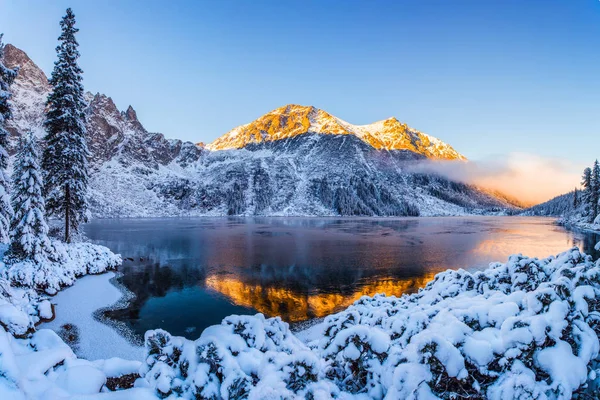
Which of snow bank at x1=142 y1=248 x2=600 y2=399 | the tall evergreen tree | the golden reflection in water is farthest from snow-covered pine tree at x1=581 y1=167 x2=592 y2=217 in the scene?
snow bank at x1=142 y1=248 x2=600 y2=399

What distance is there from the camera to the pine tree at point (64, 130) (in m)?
26.3

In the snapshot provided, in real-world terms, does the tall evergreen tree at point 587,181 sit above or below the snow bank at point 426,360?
above

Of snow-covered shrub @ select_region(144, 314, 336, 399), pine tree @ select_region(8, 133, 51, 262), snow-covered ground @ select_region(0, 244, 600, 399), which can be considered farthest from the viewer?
pine tree @ select_region(8, 133, 51, 262)

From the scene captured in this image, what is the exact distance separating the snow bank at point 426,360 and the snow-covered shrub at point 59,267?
1950 cm

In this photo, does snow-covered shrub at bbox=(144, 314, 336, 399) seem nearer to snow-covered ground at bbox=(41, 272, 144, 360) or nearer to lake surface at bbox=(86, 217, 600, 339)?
snow-covered ground at bbox=(41, 272, 144, 360)

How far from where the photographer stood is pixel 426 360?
5.16 metres

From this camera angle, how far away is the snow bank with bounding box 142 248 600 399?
5.10 metres

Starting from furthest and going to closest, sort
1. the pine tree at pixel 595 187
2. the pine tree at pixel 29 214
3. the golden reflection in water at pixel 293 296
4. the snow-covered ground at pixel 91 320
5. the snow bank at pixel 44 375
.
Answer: the pine tree at pixel 595 187, the pine tree at pixel 29 214, the golden reflection in water at pixel 293 296, the snow-covered ground at pixel 91 320, the snow bank at pixel 44 375

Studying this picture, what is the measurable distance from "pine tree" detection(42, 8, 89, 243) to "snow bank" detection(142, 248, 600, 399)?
27599 millimetres

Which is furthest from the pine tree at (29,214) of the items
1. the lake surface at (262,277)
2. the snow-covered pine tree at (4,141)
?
the lake surface at (262,277)

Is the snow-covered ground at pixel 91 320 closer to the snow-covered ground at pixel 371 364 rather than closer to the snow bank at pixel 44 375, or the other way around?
the snow-covered ground at pixel 371 364

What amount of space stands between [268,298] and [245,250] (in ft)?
72.8

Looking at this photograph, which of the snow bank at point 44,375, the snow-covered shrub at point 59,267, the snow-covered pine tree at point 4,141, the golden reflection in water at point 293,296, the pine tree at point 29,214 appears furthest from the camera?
the pine tree at point 29,214

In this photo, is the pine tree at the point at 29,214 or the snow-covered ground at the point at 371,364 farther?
→ the pine tree at the point at 29,214
